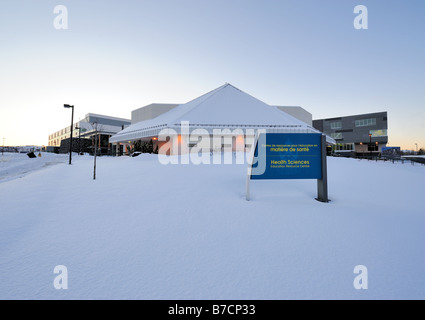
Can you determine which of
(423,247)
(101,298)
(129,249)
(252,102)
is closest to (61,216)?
(129,249)

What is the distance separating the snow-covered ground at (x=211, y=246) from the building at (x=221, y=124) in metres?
15.0

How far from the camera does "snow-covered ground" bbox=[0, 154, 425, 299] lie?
2457 mm

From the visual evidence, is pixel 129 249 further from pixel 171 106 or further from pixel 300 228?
pixel 171 106

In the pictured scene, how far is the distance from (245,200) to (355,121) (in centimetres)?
6677

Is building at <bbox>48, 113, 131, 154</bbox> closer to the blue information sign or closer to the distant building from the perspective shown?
the distant building

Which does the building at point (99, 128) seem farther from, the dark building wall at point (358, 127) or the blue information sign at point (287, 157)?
the dark building wall at point (358, 127)

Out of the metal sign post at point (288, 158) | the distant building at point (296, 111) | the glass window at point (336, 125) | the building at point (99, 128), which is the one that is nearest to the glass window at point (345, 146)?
the glass window at point (336, 125)

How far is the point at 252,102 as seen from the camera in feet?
84.6

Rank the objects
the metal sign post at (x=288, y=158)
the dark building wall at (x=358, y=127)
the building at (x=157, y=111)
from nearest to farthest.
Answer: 1. the metal sign post at (x=288, y=158)
2. the building at (x=157, y=111)
3. the dark building wall at (x=358, y=127)

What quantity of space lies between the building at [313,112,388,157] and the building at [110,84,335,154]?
132 feet

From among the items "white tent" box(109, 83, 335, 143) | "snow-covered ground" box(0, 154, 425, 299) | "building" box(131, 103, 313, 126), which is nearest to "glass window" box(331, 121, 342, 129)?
"building" box(131, 103, 313, 126)

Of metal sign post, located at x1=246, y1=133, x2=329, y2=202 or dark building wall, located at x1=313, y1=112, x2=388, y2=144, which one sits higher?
dark building wall, located at x1=313, y1=112, x2=388, y2=144

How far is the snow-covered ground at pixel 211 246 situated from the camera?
8.06ft

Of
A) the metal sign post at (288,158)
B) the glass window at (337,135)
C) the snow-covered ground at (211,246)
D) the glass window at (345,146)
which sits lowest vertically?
the snow-covered ground at (211,246)
